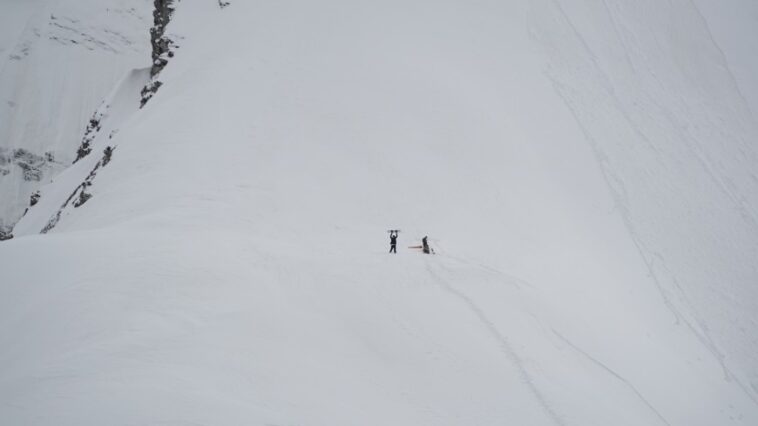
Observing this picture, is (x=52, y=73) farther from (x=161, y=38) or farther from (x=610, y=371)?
(x=610, y=371)

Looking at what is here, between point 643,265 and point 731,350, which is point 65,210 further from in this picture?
point 731,350

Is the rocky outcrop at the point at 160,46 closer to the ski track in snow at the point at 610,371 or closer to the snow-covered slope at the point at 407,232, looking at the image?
the snow-covered slope at the point at 407,232

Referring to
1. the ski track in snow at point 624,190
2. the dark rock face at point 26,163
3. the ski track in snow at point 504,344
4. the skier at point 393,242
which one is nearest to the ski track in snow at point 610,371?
the ski track in snow at point 504,344

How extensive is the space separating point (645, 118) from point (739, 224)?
24.6 ft

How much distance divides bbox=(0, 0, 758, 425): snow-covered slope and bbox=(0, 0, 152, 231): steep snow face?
29986 millimetres

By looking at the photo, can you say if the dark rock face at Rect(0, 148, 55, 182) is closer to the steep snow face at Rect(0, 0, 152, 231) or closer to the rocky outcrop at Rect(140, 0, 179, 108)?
the steep snow face at Rect(0, 0, 152, 231)

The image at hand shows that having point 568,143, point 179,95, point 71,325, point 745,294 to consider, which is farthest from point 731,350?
point 179,95

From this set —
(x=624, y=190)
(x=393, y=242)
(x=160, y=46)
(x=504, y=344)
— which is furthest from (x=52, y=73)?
(x=504, y=344)

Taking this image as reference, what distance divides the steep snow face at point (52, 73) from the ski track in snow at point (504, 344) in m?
58.4

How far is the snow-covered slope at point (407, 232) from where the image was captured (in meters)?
8.23

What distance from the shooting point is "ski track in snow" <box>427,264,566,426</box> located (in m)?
9.03

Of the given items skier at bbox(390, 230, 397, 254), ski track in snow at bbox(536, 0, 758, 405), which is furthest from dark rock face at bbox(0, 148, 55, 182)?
ski track in snow at bbox(536, 0, 758, 405)

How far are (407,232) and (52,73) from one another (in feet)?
223

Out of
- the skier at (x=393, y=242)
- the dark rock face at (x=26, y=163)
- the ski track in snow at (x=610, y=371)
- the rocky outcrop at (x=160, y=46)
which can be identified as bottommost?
the ski track in snow at (x=610, y=371)
